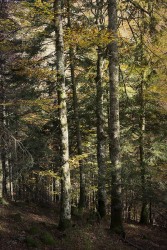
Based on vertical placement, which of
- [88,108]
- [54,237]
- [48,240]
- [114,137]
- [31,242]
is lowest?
[54,237]

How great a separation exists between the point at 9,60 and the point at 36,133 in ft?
17.7

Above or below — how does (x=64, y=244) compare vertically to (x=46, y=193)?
above

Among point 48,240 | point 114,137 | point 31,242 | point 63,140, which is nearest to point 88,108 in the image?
point 114,137

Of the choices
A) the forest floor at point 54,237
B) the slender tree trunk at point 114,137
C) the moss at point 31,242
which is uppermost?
the slender tree trunk at point 114,137

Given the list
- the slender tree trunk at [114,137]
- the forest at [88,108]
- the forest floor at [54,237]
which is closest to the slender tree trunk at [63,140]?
the forest at [88,108]

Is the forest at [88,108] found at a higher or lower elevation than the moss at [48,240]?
higher

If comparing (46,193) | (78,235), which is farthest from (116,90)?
(46,193)

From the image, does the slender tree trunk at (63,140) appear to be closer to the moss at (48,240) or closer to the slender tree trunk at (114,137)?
the moss at (48,240)

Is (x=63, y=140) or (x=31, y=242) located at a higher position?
(x=63, y=140)

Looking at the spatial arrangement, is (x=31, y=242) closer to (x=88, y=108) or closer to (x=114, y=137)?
(x=114, y=137)

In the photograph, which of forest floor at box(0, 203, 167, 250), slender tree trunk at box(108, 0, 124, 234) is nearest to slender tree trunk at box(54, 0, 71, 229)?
forest floor at box(0, 203, 167, 250)

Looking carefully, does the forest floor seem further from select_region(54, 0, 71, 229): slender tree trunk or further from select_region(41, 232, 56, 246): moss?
select_region(54, 0, 71, 229): slender tree trunk

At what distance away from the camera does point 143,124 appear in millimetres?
16281

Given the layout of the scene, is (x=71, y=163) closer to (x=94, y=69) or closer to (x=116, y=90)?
(x=116, y=90)
